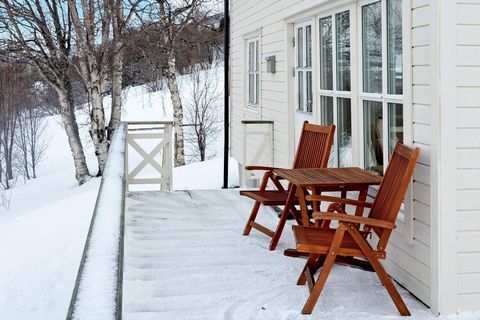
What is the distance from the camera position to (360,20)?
4.47 m

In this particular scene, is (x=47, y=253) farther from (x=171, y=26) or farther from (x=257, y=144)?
(x=171, y=26)

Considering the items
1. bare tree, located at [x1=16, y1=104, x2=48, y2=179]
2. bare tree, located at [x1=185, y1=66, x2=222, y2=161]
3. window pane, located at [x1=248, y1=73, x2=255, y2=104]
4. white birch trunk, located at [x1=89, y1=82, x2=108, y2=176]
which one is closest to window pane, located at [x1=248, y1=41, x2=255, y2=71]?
window pane, located at [x1=248, y1=73, x2=255, y2=104]

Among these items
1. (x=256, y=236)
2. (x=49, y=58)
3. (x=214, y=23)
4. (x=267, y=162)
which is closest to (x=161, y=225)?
(x=256, y=236)

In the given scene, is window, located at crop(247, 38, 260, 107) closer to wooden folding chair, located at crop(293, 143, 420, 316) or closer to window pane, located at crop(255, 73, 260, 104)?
window pane, located at crop(255, 73, 260, 104)

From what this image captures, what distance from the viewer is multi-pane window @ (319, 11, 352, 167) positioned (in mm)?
4910

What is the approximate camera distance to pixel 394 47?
12.6ft

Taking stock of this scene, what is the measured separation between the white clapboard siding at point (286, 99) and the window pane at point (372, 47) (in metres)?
0.41

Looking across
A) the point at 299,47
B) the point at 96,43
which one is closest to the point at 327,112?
the point at 299,47

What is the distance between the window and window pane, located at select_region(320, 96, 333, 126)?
343 cm

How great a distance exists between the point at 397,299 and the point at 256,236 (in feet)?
6.06

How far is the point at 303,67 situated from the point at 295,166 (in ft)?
5.64

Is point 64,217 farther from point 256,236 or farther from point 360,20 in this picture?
point 360,20

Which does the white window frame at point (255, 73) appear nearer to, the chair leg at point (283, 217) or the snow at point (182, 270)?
the snow at point (182, 270)

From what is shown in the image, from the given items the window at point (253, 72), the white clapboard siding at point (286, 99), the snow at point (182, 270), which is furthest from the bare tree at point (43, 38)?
the snow at point (182, 270)
